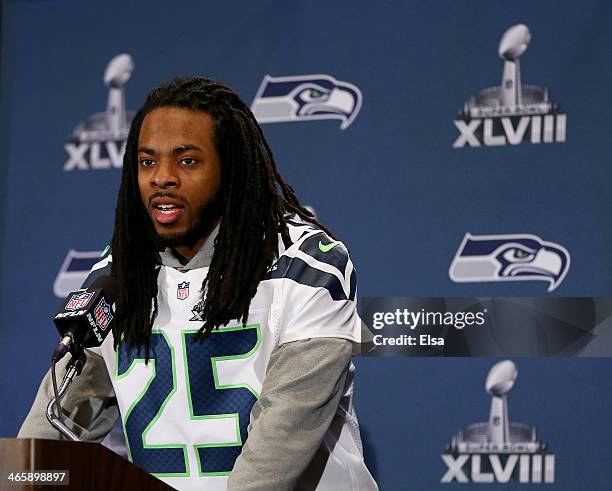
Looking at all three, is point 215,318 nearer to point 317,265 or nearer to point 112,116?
point 317,265

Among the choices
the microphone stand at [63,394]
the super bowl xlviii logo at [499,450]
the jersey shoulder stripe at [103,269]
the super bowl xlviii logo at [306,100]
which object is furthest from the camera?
the super bowl xlviii logo at [306,100]

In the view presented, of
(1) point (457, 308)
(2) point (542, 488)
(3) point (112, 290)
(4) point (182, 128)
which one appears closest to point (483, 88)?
(1) point (457, 308)

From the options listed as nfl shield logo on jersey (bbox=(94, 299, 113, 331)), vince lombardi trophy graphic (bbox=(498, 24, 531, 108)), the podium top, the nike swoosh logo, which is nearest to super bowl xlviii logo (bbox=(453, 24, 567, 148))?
vince lombardi trophy graphic (bbox=(498, 24, 531, 108))

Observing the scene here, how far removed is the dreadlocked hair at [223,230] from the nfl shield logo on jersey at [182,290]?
0.03 metres

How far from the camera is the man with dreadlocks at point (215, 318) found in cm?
183

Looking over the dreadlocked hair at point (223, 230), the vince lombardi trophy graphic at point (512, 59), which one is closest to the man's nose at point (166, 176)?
the dreadlocked hair at point (223, 230)

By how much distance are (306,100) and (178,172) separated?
147 centimetres

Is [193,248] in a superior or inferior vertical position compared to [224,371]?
superior

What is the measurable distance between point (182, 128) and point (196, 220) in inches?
6.6

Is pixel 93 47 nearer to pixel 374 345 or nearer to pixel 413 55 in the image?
pixel 413 55

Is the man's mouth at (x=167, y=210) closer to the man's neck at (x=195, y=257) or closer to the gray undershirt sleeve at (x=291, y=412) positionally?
the man's neck at (x=195, y=257)

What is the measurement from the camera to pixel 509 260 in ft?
10.1

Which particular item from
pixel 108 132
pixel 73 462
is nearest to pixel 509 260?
pixel 108 132

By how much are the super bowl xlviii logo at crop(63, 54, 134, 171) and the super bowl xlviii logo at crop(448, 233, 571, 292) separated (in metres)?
1.18
